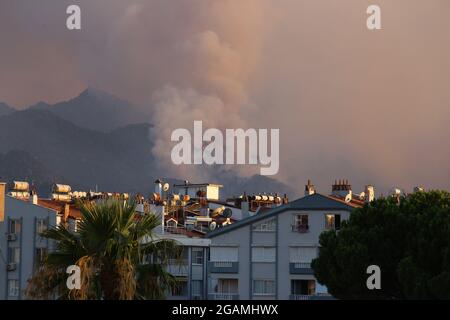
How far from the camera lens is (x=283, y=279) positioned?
8638 centimetres

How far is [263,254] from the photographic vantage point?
87500mm

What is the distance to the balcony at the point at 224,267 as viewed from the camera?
87.6m

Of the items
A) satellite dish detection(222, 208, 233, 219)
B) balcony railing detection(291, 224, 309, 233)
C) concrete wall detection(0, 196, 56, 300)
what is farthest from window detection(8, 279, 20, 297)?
balcony railing detection(291, 224, 309, 233)

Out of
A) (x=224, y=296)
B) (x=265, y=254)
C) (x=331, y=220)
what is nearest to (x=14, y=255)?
(x=224, y=296)

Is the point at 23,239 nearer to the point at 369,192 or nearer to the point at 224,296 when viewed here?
the point at 224,296

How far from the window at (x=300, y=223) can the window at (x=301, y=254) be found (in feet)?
4.59

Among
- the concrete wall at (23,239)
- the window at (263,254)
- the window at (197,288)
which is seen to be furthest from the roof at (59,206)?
the window at (263,254)

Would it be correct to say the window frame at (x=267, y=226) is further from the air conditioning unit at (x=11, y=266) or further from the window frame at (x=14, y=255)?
the air conditioning unit at (x=11, y=266)

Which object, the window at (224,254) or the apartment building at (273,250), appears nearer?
the apartment building at (273,250)

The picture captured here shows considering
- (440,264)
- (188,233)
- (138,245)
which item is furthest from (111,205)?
(188,233)

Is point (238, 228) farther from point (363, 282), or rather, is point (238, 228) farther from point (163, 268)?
point (163, 268)

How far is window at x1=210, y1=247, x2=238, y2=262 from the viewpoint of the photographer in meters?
87.6

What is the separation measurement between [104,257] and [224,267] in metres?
56.1

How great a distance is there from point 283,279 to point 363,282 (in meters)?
25.2
